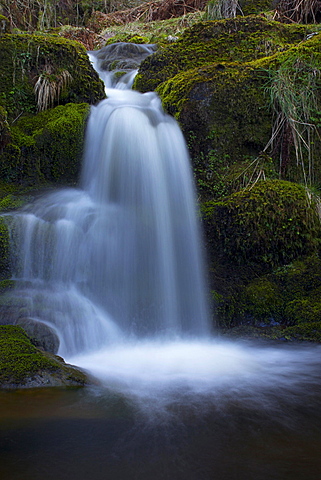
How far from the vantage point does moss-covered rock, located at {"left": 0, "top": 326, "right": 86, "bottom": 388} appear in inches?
108

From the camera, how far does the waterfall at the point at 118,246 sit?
4223 mm

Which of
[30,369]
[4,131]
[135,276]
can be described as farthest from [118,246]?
[4,131]

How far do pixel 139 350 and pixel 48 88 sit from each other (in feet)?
15.9

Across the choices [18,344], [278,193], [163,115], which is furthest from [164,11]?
[18,344]

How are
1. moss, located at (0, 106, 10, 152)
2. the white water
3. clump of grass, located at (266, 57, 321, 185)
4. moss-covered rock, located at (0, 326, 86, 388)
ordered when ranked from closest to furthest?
moss-covered rock, located at (0, 326, 86, 388) < the white water < moss, located at (0, 106, 10, 152) < clump of grass, located at (266, 57, 321, 185)

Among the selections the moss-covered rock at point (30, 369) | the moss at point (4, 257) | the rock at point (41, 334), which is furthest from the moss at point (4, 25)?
the moss-covered rock at point (30, 369)

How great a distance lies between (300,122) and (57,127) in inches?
149

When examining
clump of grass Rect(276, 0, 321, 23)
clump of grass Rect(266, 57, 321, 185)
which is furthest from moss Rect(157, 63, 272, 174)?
clump of grass Rect(276, 0, 321, 23)

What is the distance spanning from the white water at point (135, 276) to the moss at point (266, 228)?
1.43 feet

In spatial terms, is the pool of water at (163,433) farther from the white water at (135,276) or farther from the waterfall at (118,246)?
the waterfall at (118,246)

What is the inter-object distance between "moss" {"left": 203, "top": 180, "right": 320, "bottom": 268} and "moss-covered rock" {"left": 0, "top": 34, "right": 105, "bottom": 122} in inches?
142

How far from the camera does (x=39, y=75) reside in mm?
6656

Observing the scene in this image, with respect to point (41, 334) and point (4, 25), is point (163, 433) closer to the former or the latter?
point (41, 334)

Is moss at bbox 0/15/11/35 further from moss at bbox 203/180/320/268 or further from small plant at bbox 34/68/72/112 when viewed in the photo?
moss at bbox 203/180/320/268
